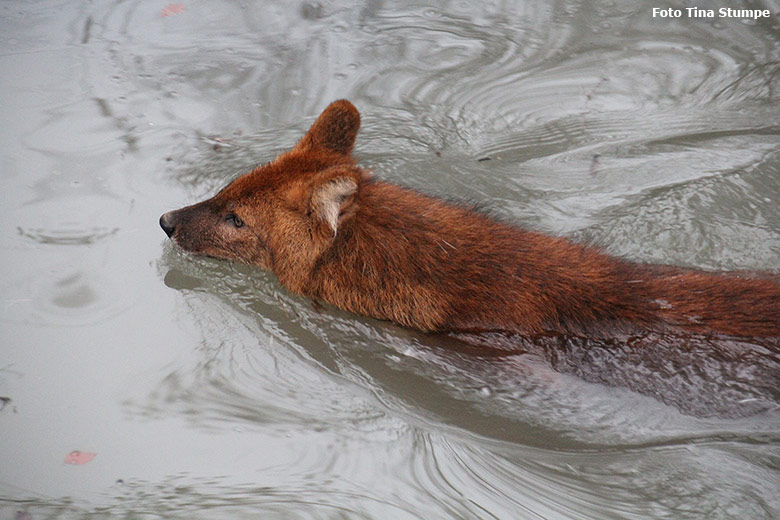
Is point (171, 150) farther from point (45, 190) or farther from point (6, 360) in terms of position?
point (6, 360)

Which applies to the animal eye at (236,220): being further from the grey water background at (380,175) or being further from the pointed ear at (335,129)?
the pointed ear at (335,129)

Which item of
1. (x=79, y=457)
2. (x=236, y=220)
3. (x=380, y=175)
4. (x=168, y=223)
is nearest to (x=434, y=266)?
(x=236, y=220)

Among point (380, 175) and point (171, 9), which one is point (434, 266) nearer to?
point (380, 175)

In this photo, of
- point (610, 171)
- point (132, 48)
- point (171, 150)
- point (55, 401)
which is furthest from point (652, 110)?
point (55, 401)

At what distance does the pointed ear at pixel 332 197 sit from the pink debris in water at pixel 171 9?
15.1 ft

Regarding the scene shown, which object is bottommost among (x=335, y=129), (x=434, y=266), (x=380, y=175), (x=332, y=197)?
(x=434, y=266)

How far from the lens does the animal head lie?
476cm

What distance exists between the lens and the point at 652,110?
7285mm

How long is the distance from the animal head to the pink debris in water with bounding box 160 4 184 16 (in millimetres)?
3886

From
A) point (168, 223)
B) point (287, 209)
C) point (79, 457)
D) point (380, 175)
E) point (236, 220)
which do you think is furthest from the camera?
point (380, 175)

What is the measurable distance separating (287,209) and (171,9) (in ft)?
15.1

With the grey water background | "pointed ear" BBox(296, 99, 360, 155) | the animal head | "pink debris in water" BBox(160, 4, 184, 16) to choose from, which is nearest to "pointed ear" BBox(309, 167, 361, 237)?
the animal head

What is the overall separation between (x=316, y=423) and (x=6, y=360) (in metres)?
1.96

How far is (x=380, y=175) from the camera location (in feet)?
21.9
